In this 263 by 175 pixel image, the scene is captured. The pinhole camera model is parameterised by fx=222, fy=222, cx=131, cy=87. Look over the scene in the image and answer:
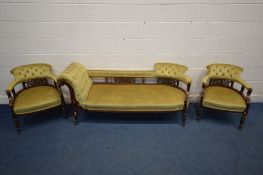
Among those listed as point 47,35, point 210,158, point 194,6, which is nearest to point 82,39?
point 47,35

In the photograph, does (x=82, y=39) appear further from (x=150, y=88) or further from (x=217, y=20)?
(x=217, y=20)

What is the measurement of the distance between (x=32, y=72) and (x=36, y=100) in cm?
50

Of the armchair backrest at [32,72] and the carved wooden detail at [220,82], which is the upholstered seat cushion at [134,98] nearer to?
the carved wooden detail at [220,82]

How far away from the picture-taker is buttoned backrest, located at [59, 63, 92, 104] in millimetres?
2793

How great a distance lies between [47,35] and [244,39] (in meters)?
2.87

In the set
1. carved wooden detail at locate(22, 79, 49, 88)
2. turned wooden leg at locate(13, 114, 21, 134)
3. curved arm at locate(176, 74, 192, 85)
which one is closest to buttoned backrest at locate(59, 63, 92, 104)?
carved wooden detail at locate(22, 79, 49, 88)

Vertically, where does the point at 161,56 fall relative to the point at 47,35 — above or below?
below

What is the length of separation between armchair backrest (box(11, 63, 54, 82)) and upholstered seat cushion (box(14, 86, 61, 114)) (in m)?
0.18

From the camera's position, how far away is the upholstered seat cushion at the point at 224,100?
291cm

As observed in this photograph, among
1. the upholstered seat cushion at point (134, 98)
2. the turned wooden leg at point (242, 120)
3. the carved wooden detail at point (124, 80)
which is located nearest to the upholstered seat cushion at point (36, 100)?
the upholstered seat cushion at point (134, 98)

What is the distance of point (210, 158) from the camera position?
2.61m

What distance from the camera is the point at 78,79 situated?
2.91 m

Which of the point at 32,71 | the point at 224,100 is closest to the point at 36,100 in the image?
the point at 32,71

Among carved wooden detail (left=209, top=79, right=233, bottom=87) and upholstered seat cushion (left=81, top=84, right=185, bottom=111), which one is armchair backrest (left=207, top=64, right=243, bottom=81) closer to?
carved wooden detail (left=209, top=79, right=233, bottom=87)
